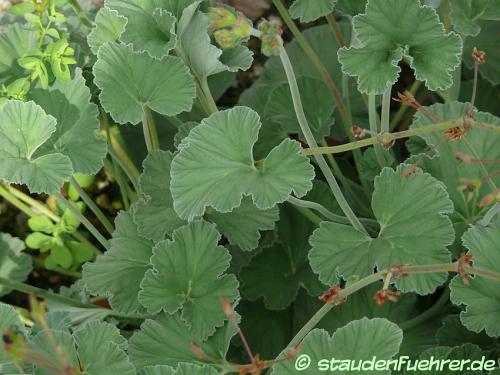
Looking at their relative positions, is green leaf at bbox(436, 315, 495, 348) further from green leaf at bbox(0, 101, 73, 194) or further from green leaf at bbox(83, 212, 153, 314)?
green leaf at bbox(0, 101, 73, 194)

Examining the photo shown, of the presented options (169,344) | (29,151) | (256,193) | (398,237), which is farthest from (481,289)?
(29,151)

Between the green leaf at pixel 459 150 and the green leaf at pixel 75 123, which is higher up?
the green leaf at pixel 75 123

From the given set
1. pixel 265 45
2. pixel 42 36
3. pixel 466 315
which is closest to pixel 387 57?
pixel 265 45

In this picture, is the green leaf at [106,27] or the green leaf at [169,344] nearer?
the green leaf at [169,344]

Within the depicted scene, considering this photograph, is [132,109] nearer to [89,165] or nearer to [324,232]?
[89,165]

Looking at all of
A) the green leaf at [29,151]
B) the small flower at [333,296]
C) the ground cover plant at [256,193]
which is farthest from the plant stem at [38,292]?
the small flower at [333,296]

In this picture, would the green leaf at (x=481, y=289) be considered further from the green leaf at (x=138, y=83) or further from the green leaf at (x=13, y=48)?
the green leaf at (x=13, y=48)
